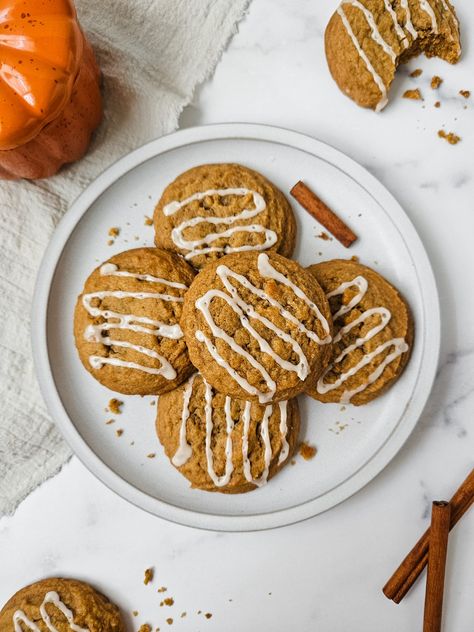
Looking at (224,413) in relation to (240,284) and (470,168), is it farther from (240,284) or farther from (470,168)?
(470,168)

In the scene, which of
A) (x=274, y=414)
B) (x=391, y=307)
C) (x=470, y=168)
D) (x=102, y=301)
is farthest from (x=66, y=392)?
(x=470, y=168)

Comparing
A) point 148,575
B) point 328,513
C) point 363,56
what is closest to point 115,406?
point 148,575

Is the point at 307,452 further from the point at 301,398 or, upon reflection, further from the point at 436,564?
the point at 436,564

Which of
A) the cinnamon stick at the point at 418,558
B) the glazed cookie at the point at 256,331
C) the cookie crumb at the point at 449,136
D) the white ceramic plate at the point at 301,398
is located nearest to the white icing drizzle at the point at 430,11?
the cookie crumb at the point at 449,136

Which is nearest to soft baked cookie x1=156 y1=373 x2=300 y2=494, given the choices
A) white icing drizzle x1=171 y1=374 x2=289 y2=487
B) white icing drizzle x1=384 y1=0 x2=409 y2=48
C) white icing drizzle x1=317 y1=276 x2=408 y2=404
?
white icing drizzle x1=171 y1=374 x2=289 y2=487

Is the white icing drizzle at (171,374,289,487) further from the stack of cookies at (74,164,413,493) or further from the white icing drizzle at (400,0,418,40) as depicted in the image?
the white icing drizzle at (400,0,418,40)

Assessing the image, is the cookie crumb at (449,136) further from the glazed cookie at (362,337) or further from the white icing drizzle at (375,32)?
the glazed cookie at (362,337)
